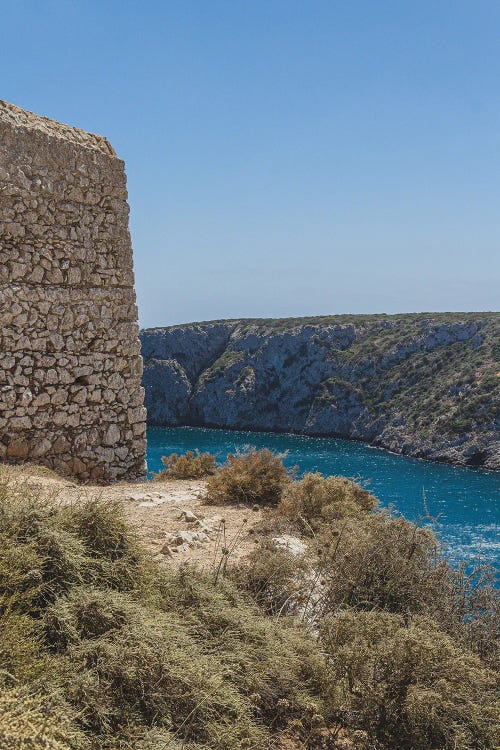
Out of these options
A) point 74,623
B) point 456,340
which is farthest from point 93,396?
point 456,340

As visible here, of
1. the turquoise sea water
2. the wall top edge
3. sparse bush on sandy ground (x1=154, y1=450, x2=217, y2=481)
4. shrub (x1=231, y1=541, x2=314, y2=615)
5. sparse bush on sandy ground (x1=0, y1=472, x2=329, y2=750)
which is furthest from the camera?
the turquoise sea water

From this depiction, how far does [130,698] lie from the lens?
2.90 m

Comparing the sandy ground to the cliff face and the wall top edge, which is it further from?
the cliff face

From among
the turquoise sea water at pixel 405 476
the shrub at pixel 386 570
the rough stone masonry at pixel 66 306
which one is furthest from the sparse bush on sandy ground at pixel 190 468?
the shrub at pixel 386 570

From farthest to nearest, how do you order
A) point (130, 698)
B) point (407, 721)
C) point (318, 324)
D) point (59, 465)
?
point (318, 324), point (59, 465), point (407, 721), point (130, 698)

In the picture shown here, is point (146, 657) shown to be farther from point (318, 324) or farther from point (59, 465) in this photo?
point (318, 324)

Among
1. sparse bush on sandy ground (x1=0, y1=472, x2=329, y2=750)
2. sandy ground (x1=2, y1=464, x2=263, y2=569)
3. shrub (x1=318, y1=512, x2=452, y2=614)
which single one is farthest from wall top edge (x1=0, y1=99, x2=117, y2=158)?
shrub (x1=318, y1=512, x2=452, y2=614)

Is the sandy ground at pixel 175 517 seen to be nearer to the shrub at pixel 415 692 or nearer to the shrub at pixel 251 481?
the shrub at pixel 251 481

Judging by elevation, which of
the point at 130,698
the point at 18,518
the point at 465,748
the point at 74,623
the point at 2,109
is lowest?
the point at 465,748

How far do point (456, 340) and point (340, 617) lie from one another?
222ft

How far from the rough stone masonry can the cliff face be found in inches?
1806

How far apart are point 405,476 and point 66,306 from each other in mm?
39923

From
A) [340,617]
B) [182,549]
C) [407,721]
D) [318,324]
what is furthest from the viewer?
[318,324]

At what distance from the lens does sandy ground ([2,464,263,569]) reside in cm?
571
